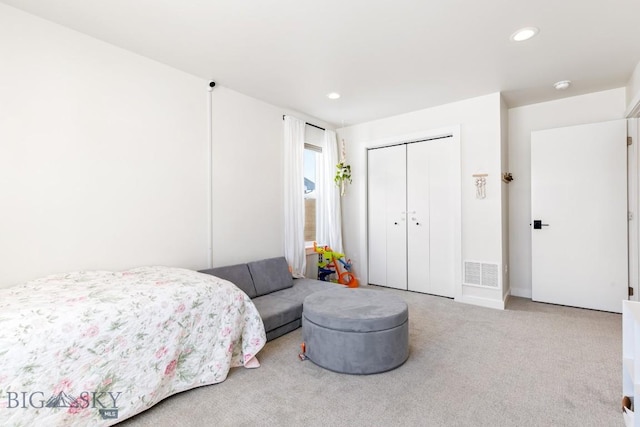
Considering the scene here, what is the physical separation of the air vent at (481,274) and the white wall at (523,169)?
0.75 meters

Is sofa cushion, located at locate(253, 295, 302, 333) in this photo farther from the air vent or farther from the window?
the air vent

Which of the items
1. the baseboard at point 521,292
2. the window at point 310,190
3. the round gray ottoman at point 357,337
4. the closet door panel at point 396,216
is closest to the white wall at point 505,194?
the baseboard at point 521,292

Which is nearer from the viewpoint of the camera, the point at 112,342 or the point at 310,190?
the point at 112,342

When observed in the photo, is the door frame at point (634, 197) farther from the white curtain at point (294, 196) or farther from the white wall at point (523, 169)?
the white curtain at point (294, 196)

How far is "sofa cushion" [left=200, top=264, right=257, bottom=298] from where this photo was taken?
2.90 m

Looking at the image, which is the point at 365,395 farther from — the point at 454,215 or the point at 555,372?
the point at 454,215

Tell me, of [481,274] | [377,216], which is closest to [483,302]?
[481,274]

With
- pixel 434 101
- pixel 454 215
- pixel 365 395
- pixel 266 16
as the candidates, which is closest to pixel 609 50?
pixel 434 101

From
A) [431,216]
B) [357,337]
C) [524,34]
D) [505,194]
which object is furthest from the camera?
[431,216]

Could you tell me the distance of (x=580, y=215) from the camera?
3.51 metres

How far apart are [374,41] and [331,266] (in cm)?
296

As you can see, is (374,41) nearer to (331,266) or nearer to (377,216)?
(377,216)

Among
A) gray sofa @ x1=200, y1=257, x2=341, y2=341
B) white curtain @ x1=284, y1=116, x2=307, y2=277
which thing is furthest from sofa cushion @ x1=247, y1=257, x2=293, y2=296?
white curtain @ x1=284, y1=116, x2=307, y2=277

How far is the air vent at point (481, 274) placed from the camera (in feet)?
11.6
